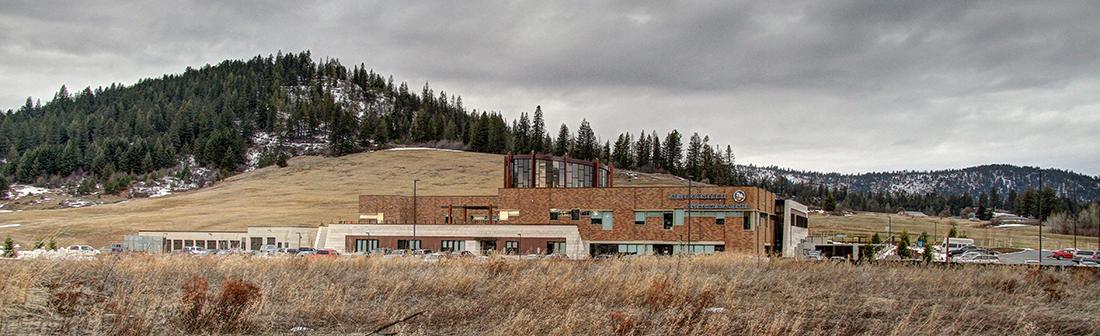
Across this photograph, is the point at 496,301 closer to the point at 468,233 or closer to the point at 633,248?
the point at 633,248

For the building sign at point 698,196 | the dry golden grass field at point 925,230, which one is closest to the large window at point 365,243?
the building sign at point 698,196

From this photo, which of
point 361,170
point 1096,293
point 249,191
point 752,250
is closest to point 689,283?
point 1096,293

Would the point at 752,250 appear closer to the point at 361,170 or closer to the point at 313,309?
the point at 313,309

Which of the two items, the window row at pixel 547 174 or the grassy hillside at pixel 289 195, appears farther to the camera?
the grassy hillside at pixel 289 195

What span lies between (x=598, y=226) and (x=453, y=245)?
14.7 m

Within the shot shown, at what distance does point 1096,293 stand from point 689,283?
14.3 m

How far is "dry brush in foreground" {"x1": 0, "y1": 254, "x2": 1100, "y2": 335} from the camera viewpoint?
48.0 feet

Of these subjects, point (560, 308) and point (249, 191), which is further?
point (249, 191)

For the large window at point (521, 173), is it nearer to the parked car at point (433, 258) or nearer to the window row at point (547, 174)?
the window row at point (547, 174)

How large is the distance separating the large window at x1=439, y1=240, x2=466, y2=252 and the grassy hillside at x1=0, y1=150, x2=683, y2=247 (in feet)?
94.3

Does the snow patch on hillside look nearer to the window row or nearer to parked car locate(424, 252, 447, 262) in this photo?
the window row

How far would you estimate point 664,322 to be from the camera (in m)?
16.3

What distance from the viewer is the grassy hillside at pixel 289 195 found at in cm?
10262

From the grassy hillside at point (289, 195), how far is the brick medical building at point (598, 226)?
26.8 m
